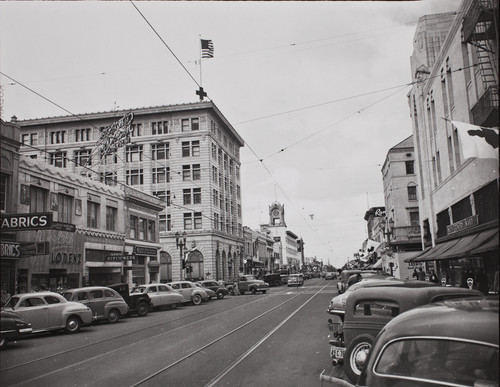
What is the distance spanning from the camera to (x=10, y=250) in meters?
22.6

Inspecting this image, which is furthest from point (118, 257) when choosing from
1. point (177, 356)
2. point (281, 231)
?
point (281, 231)

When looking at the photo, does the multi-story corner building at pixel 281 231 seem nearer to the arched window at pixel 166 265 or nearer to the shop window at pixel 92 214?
the arched window at pixel 166 265

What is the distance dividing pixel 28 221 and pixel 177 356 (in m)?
12.5

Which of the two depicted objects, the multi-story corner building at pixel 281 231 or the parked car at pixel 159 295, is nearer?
the parked car at pixel 159 295

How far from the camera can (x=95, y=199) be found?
106 feet

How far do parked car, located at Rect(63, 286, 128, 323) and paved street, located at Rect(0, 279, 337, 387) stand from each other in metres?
2.41

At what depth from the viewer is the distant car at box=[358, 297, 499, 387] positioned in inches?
125

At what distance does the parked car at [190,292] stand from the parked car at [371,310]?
74.8 feet

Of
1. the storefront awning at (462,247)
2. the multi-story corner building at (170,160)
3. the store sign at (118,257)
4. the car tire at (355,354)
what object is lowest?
the car tire at (355,354)

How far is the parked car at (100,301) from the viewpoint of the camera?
19.1m

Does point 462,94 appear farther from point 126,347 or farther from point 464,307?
point 464,307

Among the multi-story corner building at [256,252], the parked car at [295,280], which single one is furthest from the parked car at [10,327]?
the multi-story corner building at [256,252]

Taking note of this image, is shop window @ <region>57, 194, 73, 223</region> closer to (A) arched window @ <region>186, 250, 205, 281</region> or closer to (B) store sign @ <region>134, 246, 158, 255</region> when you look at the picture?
(B) store sign @ <region>134, 246, 158, 255</region>

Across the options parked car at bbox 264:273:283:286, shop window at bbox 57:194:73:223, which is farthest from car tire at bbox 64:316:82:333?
parked car at bbox 264:273:283:286
